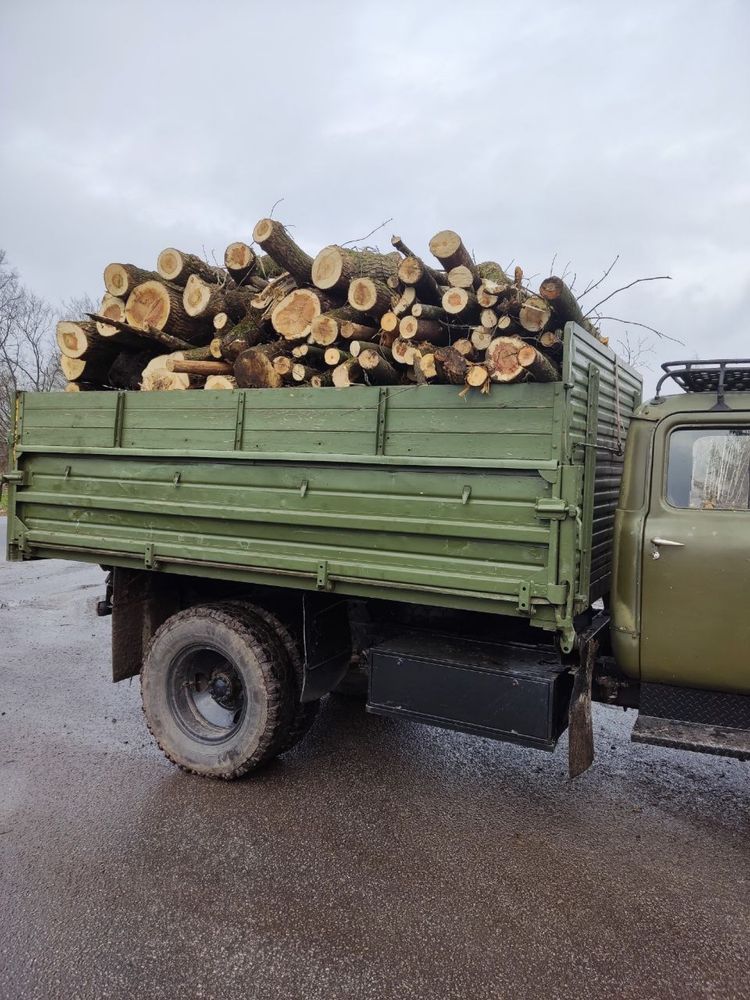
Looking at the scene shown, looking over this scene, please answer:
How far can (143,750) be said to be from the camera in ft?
14.6

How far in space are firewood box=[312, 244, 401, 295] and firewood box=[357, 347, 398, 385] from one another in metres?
0.49

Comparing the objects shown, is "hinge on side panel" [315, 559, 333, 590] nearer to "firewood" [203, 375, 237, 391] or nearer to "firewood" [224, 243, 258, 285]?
"firewood" [203, 375, 237, 391]

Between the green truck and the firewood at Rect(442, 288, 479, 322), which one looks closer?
the green truck

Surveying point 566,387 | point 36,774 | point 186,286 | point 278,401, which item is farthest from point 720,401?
point 36,774

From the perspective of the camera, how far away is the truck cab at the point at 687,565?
325 cm

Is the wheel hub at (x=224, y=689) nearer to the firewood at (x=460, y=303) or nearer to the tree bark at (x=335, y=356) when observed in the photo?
the tree bark at (x=335, y=356)

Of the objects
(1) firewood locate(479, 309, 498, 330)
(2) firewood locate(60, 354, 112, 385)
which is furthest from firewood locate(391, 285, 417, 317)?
(2) firewood locate(60, 354, 112, 385)

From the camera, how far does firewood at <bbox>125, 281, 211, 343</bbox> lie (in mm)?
4523

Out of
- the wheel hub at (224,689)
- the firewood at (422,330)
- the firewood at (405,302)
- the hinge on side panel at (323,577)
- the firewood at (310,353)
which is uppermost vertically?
the firewood at (405,302)

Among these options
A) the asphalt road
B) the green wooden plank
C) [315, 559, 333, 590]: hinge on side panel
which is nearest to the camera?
the asphalt road

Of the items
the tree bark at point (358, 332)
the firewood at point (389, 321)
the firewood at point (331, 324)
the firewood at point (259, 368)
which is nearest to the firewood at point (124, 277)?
the firewood at point (259, 368)

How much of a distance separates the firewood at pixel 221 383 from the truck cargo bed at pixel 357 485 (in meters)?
0.20

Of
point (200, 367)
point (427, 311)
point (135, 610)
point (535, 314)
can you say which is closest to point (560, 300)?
point (535, 314)

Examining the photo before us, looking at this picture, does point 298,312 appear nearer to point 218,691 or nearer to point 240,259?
point 240,259
